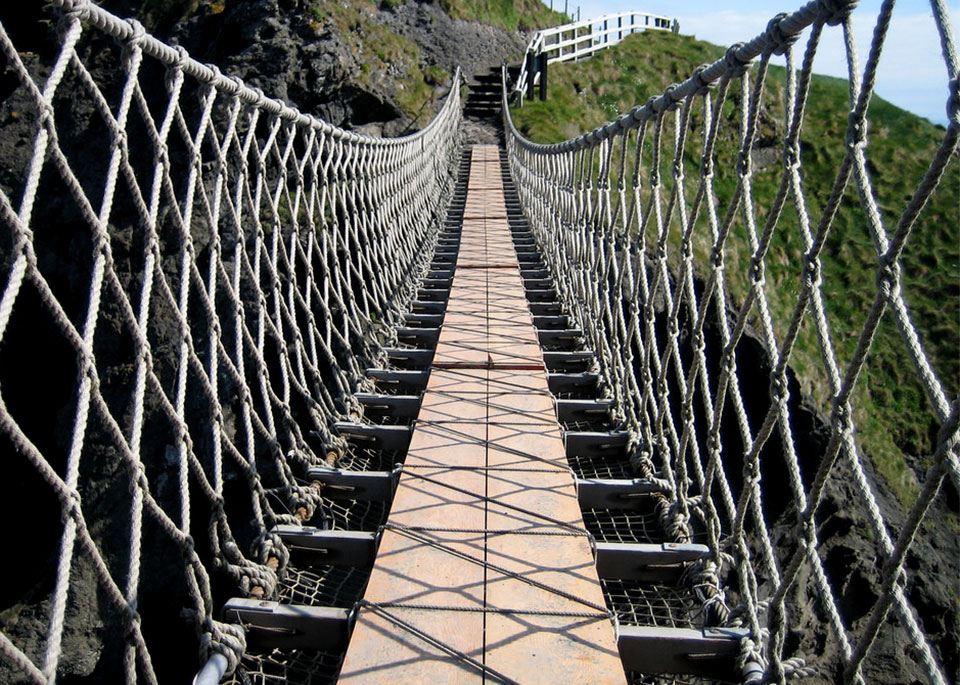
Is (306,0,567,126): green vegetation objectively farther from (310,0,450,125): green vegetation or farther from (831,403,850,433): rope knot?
(831,403,850,433): rope knot

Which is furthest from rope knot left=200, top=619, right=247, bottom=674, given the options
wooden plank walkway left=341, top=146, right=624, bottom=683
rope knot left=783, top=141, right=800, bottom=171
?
rope knot left=783, top=141, right=800, bottom=171

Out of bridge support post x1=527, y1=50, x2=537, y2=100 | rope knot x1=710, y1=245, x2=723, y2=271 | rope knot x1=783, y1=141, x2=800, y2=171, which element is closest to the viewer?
rope knot x1=783, y1=141, x2=800, y2=171

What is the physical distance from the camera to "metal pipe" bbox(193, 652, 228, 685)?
1.51m

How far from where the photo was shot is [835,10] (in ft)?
4.40

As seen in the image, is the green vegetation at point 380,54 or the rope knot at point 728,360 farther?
the green vegetation at point 380,54

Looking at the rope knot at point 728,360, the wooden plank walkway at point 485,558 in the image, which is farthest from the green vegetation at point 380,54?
the rope knot at point 728,360

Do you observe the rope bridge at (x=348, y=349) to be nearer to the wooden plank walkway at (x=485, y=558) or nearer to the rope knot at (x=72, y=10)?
the rope knot at (x=72, y=10)


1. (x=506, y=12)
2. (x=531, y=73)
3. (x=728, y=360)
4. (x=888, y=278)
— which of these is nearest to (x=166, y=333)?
(x=728, y=360)

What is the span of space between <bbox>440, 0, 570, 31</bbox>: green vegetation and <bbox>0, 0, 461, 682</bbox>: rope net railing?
5.65 meters

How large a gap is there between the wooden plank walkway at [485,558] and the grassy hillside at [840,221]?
25.2ft

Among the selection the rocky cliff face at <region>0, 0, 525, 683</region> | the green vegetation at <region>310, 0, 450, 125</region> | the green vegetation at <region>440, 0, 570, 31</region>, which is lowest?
the rocky cliff face at <region>0, 0, 525, 683</region>

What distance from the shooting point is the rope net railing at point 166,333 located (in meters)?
1.46

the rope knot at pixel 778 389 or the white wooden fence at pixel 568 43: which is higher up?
the white wooden fence at pixel 568 43

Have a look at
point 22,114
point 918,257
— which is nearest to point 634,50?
point 918,257
